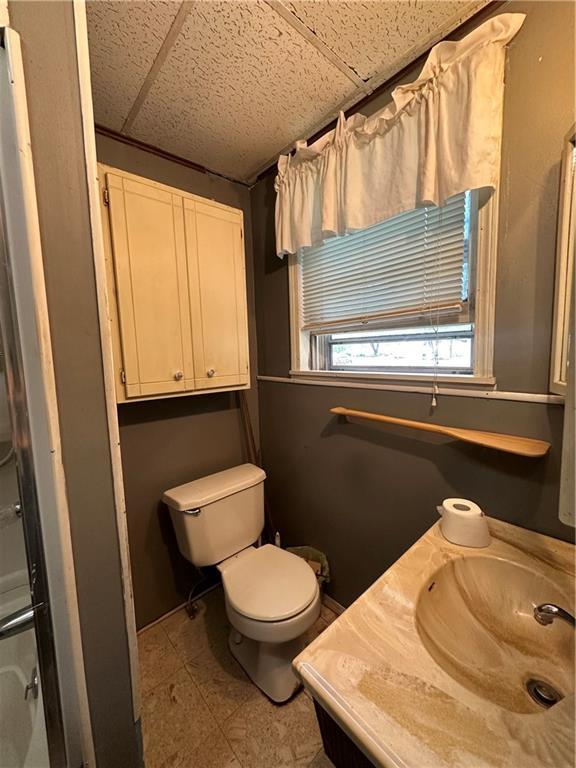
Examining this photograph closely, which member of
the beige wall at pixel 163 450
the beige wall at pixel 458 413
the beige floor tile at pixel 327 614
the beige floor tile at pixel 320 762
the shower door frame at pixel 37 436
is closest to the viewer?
the shower door frame at pixel 37 436

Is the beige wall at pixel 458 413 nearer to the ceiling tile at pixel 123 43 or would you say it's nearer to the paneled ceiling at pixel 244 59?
the paneled ceiling at pixel 244 59

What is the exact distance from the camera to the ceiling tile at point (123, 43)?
2.85 ft

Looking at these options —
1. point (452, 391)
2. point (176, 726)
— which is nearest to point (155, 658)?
point (176, 726)

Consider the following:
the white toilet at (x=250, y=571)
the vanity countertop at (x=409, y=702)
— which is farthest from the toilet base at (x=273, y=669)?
the vanity countertop at (x=409, y=702)

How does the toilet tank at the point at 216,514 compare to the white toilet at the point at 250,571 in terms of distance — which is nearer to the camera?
the white toilet at the point at 250,571

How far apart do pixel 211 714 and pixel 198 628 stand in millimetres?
419

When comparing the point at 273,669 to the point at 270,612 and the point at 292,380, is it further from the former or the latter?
the point at 292,380

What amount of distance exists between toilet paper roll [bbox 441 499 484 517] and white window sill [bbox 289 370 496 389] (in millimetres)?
396

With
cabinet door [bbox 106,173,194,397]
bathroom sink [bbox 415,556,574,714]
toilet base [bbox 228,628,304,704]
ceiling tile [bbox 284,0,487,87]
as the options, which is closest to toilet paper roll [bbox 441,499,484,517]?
bathroom sink [bbox 415,556,574,714]

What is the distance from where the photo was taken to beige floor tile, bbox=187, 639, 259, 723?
1259mm

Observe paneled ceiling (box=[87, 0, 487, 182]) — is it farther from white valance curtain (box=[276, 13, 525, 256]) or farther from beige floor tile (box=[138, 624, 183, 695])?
beige floor tile (box=[138, 624, 183, 695])

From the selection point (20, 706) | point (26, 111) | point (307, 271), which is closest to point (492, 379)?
point (307, 271)

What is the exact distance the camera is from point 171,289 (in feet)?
4.37

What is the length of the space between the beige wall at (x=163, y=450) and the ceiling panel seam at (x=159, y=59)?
0.17 metres
